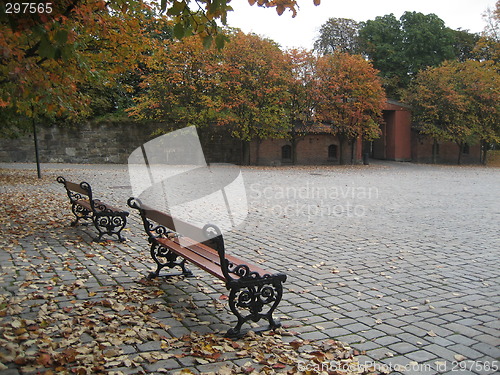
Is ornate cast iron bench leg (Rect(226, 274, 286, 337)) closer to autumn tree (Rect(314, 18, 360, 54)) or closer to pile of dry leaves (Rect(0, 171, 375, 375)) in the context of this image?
pile of dry leaves (Rect(0, 171, 375, 375))

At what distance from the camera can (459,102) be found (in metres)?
35.4

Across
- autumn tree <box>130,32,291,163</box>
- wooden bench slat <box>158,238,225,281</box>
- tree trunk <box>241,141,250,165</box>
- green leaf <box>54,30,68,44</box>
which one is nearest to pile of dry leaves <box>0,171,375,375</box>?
wooden bench slat <box>158,238,225,281</box>

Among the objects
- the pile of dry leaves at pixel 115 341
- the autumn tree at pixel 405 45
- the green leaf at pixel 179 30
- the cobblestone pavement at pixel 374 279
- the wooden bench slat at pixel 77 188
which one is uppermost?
the autumn tree at pixel 405 45

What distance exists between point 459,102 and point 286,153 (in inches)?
558

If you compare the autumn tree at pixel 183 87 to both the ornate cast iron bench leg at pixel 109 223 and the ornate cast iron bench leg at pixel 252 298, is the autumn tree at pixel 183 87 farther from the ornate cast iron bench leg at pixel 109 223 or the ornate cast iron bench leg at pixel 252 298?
the ornate cast iron bench leg at pixel 252 298

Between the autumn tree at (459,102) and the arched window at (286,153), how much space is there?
1159cm

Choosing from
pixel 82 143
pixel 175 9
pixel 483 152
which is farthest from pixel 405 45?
pixel 175 9

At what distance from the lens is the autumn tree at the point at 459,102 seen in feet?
119

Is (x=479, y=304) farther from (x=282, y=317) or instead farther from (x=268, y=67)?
(x=268, y=67)

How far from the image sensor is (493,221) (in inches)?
406

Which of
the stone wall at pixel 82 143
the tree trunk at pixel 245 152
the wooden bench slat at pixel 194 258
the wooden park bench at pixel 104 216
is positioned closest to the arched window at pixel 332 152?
the tree trunk at pixel 245 152

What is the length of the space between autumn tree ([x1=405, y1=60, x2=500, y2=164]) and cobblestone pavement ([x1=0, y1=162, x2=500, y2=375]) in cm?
2714

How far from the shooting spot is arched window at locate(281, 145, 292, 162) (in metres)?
35.0

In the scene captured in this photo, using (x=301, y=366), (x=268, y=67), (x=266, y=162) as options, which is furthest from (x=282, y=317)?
(x=266, y=162)
